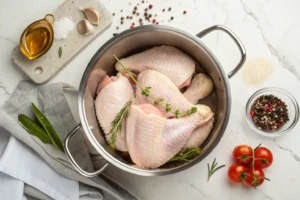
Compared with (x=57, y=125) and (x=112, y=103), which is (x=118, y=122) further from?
(x=57, y=125)

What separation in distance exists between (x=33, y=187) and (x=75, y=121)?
0.96ft

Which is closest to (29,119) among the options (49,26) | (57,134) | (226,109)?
(57,134)

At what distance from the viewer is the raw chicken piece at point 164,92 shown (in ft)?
4.87

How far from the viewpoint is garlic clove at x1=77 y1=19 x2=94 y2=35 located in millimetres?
1673

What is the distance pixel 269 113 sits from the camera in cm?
161

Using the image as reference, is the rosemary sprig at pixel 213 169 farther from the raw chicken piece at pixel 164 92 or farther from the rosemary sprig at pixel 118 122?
the rosemary sprig at pixel 118 122

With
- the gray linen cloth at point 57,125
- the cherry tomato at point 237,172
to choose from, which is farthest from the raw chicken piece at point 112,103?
the cherry tomato at point 237,172

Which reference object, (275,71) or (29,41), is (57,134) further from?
(275,71)

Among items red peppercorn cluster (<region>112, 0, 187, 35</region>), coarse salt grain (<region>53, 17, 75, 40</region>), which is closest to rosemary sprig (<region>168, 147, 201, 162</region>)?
red peppercorn cluster (<region>112, 0, 187, 35</region>)

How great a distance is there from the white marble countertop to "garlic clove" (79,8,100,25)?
0.22 feet

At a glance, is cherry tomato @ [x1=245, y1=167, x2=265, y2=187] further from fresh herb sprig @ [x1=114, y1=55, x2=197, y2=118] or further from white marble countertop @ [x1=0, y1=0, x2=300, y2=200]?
fresh herb sprig @ [x1=114, y1=55, x2=197, y2=118]

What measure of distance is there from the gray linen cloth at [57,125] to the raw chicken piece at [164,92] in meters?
0.32

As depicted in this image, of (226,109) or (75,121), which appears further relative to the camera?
(75,121)

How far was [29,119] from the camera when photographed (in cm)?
160
